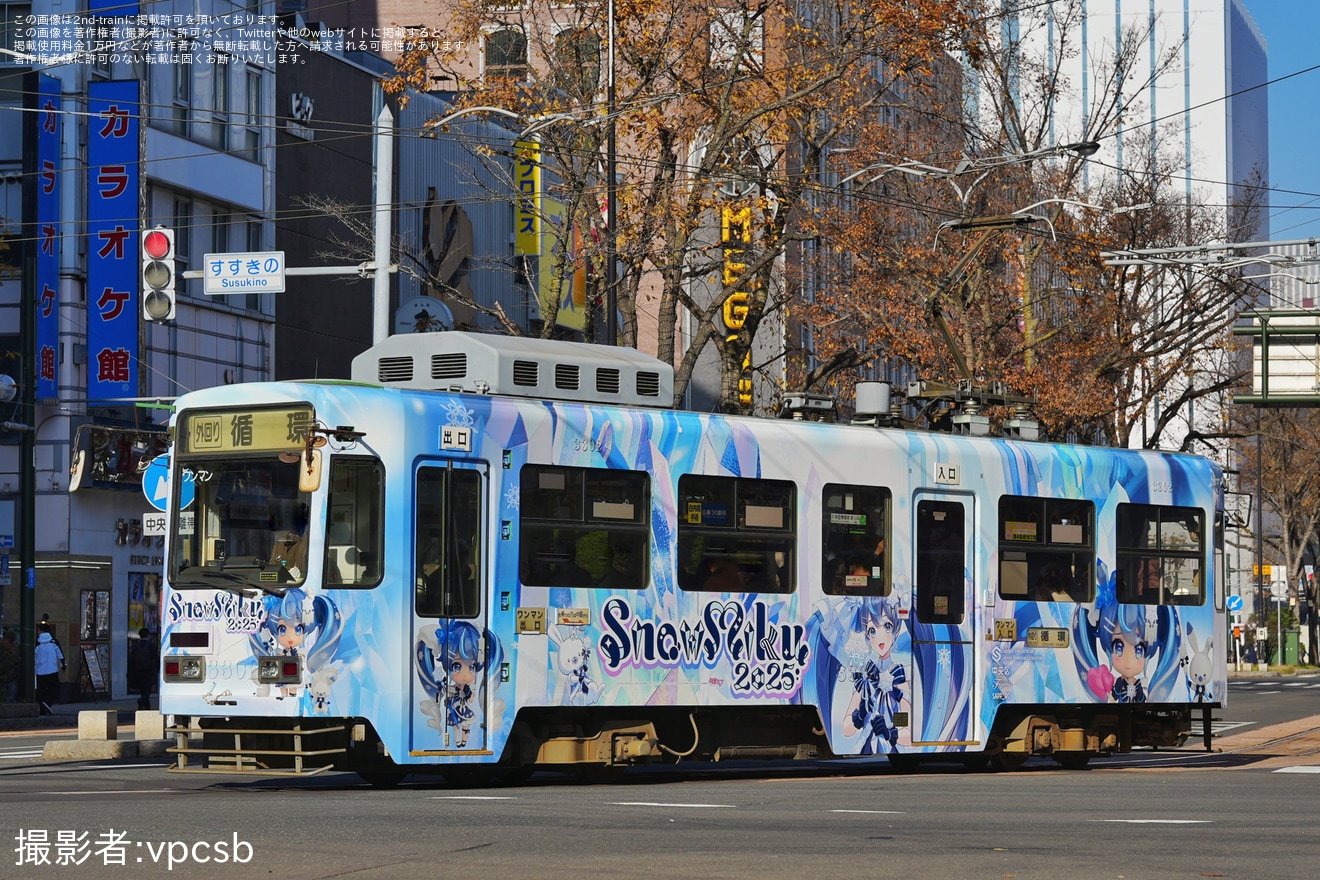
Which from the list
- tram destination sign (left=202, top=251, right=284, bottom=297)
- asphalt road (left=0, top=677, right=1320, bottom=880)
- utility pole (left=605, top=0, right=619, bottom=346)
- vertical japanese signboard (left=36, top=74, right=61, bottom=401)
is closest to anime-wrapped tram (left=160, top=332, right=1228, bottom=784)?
asphalt road (left=0, top=677, right=1320, bottom=880)

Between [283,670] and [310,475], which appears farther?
[283,670]

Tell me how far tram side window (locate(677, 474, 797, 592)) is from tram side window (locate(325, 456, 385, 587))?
112 inches

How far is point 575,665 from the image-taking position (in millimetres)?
16016

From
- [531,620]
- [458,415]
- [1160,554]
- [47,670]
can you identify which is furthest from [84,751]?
[1160,554]

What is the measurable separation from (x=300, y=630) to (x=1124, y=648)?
30.0ft

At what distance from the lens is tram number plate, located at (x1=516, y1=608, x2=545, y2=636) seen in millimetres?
15617

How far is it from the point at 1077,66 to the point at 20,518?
13013 cm

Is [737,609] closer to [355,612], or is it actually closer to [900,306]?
[355,612]

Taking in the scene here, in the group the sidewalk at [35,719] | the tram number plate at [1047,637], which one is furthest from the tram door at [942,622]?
the sidewalk at [35,719]

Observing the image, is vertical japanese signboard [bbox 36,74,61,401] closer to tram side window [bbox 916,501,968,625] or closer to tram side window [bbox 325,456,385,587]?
tram side window [bbox 916,501,968,625]

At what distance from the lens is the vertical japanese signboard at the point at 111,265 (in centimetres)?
3653

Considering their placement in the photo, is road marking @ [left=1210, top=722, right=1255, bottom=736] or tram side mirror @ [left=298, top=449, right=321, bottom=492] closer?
tram side mirror @ [left=298, top=449, right=321, bottom=492]

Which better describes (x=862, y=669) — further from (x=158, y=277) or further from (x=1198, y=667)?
(x=158, y=277)

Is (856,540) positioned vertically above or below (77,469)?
below
